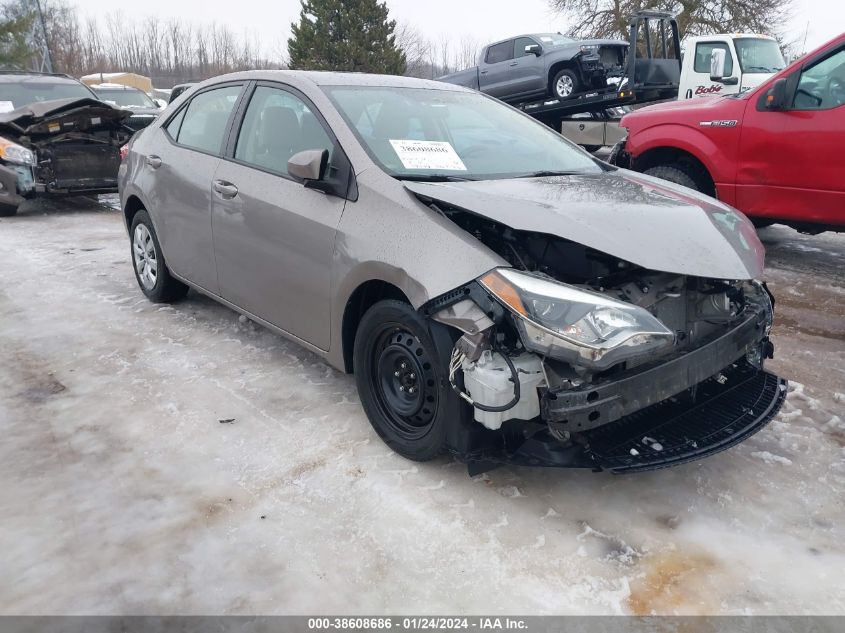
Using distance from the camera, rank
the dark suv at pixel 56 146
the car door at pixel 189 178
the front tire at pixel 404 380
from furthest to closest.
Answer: the dark suv at pixel 56 146, the car door at pixel 189 178, the front tire at pixel 404 380

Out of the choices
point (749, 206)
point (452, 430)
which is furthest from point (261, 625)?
point (749, 206)

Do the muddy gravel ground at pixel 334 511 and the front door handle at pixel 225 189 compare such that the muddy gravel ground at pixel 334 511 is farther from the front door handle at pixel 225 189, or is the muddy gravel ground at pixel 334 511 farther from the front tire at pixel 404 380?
the front door handle at pixel 225 189

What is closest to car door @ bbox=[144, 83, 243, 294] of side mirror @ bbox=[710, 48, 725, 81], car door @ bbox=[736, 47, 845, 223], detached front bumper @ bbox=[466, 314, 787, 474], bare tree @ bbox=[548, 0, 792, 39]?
detached front bumper @ bbox=[466, 314, 787, 474]

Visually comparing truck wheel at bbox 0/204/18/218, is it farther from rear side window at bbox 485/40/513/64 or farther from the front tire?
rear side window at bbox 485/40/513/64

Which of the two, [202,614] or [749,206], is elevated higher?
[749,206]

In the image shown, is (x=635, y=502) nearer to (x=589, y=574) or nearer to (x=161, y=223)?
(x=589, y=574)

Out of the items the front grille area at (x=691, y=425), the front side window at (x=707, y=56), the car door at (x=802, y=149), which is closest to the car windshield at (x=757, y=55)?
the front side window at (x=707, y=56)

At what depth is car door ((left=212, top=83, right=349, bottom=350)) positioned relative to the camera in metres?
3.21

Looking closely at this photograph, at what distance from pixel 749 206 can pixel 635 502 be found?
4.20 m

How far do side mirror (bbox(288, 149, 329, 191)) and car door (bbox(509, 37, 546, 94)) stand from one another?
11912 millimetres

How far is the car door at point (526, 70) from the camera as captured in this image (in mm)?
13958

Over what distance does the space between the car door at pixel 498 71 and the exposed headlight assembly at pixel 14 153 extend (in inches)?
374

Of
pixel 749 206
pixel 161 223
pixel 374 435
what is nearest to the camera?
pixel 374 435

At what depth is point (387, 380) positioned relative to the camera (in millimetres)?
2980
